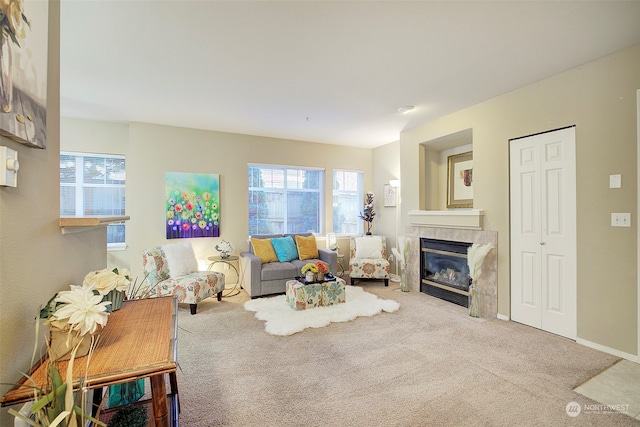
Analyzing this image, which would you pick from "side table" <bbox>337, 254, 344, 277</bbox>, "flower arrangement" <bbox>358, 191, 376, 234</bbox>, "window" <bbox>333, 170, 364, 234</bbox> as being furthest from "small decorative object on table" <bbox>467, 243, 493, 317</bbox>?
"window" <bbox>333, 170, 364, 234</bbox>

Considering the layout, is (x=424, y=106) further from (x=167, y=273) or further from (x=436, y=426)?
(x=167, y=273)

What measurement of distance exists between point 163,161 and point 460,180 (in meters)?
4.79

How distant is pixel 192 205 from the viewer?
4539 millimetres

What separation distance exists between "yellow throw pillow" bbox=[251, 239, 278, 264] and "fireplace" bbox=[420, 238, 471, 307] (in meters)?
2.46

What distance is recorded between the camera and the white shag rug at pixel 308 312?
3.03 metres

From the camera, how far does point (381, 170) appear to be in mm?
5773

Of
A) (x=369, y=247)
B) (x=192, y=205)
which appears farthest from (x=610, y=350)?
(x=192, y=205)

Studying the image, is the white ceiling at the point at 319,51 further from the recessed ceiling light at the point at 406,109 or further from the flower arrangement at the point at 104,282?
the flower arrangement at the point at 104,282

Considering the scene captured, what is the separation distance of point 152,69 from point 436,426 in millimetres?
3711

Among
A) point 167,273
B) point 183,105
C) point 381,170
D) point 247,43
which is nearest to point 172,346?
point 247,43

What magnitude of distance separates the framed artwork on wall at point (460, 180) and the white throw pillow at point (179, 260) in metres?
4.12

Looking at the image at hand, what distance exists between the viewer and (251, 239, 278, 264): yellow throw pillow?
4.46 m

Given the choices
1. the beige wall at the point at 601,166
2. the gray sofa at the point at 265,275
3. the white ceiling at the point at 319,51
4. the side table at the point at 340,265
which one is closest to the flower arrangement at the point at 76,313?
the white ceiling at the point at 319,51

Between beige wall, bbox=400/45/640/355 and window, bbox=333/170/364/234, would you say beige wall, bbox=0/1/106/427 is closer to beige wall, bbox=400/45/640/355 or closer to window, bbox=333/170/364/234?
beige wall, bbox=400/45/640/355
